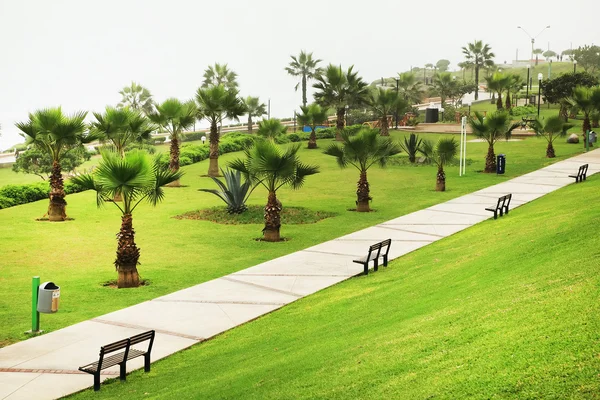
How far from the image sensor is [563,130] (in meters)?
46.1

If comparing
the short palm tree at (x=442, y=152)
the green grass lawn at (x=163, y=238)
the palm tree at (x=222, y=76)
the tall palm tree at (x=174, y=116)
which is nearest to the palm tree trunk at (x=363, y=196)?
the green grass lawn at (x=163, y=238)

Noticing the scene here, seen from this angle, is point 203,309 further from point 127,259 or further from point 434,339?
point 434,339

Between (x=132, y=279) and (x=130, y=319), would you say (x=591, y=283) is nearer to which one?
(x=130, y=319)

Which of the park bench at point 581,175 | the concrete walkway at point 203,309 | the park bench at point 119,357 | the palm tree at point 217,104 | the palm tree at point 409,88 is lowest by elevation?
the concrete walkway at point 203,309

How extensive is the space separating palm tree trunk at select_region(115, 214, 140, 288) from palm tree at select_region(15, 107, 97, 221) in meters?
9.87

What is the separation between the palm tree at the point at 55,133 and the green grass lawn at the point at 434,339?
13.4 m

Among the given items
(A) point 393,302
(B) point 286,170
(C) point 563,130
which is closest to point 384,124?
(C) point 563,130

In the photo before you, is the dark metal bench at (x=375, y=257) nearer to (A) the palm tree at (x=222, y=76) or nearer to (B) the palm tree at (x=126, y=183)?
(B) the palm tree at (x=126, y=183)

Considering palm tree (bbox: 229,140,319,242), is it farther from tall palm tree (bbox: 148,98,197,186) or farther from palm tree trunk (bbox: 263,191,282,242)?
tall palm tree (bbox: 148,98,197,186)

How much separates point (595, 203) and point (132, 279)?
1136cm

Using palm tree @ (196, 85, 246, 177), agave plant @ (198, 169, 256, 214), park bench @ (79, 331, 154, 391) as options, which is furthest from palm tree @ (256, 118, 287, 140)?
park bench @ (79, 331, 154, 391)

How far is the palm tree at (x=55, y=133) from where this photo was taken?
27.1 m

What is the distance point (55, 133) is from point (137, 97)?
93.2m

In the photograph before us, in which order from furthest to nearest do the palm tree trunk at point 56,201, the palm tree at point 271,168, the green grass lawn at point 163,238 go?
the palm tree trunk at point 56,201 → the palm tree at point 271,168 → the green grass lawn at point 163,238
